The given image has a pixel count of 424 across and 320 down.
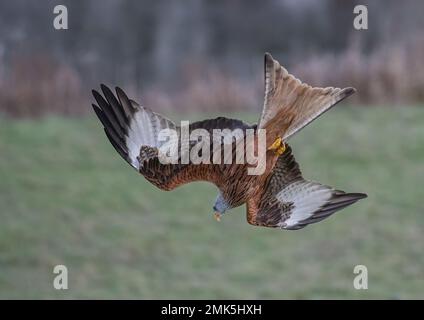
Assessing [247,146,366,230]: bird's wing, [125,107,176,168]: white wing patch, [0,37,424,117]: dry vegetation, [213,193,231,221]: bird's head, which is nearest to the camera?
[213,193,231,221]: bird's head

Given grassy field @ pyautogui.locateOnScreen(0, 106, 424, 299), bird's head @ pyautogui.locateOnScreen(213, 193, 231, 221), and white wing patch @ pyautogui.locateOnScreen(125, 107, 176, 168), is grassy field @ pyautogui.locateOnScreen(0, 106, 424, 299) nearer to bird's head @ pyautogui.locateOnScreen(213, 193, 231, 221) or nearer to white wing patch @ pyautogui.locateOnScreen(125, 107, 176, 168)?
white wing patch @ pyautogui.locateOnScreen(125, 107, 176, 168)

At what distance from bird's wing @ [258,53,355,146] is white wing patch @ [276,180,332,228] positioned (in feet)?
1.56

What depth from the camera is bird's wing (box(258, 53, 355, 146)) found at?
3.42m

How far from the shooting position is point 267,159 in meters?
3.54

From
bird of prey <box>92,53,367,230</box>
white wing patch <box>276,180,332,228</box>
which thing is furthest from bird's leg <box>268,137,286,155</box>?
white wing patch <box>276,180,332,228</box>

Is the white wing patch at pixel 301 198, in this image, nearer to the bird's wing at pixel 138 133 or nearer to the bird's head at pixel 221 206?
the bird's head at pixel 221 206

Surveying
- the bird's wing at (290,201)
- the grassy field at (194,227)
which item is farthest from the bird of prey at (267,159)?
the grassy field at (194,227)

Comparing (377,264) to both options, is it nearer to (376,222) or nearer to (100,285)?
(376,222)

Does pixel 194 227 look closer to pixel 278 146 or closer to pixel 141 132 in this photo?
pixel 141 132

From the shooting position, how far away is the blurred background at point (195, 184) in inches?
448

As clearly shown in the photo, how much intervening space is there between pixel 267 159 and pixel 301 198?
0.44 metres
